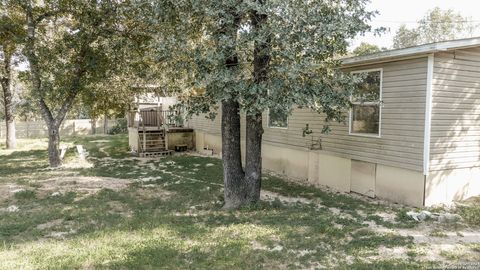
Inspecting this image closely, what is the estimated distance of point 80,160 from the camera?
13.2m

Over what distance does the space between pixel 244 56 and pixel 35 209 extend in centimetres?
469

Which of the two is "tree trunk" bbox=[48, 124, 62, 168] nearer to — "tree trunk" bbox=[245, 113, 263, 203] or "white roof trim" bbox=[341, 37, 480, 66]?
"tree trunk" bbox=[245, 113, 263, 203]

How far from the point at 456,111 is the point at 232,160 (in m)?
4.57

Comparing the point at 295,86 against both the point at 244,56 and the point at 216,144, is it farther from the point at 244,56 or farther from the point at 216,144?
the point at 216,144

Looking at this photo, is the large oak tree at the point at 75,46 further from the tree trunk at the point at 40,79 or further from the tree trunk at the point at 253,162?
the tree trunk at the point at 253,162

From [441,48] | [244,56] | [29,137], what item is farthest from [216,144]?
[29,137]

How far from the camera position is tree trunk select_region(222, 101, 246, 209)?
6547 millimetres

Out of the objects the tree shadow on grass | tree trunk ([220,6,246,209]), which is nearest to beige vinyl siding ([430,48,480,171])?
tree trunk ([220,6,246,209])

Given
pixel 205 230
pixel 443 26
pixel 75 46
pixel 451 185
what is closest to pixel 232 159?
pixel 205 230

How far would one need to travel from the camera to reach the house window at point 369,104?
763 centimetres

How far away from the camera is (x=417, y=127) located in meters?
6.80

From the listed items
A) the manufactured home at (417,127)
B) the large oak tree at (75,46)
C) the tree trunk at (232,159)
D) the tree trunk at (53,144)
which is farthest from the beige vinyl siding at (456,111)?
the tree trunk at (53,144)

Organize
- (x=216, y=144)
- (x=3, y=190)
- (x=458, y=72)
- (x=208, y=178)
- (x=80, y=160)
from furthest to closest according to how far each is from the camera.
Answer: (x=216, y=144) < (x=80, y=160) < (x=208, y=178) < (x=3, y=190) < (x=458, y=72)

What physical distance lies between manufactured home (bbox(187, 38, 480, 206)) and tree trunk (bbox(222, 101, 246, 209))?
836 millimetres
